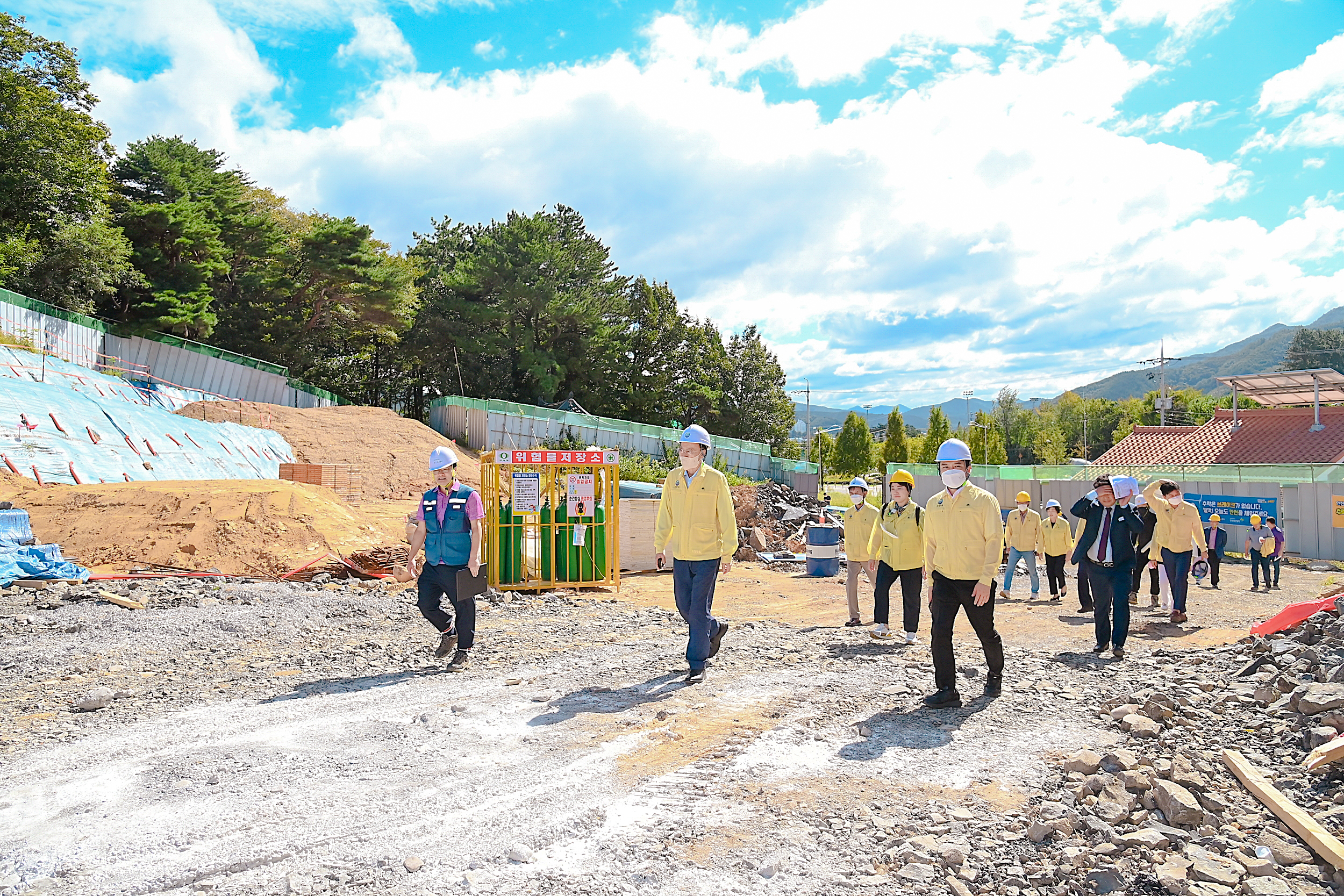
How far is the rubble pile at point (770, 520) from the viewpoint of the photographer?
19406 millimetres

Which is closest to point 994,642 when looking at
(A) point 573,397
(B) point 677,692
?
(B) point 677,692

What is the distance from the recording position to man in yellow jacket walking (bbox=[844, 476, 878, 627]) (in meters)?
9.20

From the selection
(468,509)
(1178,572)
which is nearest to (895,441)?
(1178,572)

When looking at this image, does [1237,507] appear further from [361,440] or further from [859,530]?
[361,440]

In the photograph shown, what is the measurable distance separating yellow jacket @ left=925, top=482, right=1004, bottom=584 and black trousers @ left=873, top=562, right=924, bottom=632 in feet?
8.66

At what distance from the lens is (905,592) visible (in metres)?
8.38

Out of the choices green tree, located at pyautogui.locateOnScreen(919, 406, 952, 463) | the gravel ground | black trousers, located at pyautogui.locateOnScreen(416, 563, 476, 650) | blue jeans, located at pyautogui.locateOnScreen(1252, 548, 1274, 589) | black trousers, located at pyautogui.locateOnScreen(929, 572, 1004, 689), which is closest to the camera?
the gravel ground

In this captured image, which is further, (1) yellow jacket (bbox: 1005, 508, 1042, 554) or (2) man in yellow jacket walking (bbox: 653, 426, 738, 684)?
(1) yellow jacket (bbox: 1005, 508, 1042, 554)

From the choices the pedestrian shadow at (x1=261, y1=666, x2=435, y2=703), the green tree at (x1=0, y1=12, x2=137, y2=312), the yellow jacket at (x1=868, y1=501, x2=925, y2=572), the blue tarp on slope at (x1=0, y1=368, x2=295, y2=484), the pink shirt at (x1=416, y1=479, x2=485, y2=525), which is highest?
the green tree at (x1=0, y1=12, x2=137, y2=312)

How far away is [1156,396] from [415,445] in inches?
3023

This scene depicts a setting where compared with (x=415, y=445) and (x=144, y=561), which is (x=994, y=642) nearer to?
(x=144, y=561)

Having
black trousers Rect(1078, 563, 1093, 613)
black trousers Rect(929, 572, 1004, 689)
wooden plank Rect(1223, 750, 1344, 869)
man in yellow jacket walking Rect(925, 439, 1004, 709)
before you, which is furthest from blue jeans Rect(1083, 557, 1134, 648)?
wooden plank Rect(1223, 750, 1344, 869)

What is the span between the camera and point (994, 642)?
5.81 m

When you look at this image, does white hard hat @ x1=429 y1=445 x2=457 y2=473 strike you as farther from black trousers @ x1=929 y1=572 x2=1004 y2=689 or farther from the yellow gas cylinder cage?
the yellow gas cylinder cage
